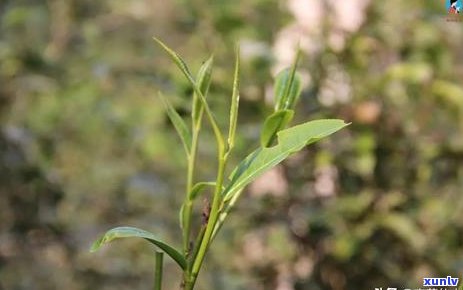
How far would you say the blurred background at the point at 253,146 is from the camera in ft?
6.26

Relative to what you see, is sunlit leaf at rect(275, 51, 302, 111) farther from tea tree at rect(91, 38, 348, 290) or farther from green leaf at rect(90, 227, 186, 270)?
green leaf at rect(90, 227, 186, 270)

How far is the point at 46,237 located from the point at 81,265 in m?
0.11

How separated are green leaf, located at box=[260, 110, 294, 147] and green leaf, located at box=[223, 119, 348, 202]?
10mm

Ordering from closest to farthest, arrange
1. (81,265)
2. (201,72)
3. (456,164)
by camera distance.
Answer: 1. (201,72)
2. (456,164)
3. (81,265)

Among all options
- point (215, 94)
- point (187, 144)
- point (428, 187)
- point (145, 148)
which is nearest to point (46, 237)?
point (145, 148)

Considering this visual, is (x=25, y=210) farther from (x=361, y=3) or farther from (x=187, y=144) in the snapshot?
(x=187, y=144)

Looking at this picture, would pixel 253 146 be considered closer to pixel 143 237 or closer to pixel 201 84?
pixel 201 84

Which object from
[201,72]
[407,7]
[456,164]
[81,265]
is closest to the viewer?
Answer: [201,72]

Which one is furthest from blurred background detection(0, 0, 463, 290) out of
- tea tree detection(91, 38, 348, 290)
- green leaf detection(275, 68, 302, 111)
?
tea tree detection(91, 38, 348, 290)

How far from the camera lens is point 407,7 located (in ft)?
6.72

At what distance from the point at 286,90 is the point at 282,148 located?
8 centimetres

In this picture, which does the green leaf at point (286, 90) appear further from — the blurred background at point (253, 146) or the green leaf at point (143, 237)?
the blurred background at point (253, 146)

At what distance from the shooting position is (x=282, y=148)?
23.4 inches

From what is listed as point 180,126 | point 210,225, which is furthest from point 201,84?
point 210,225
